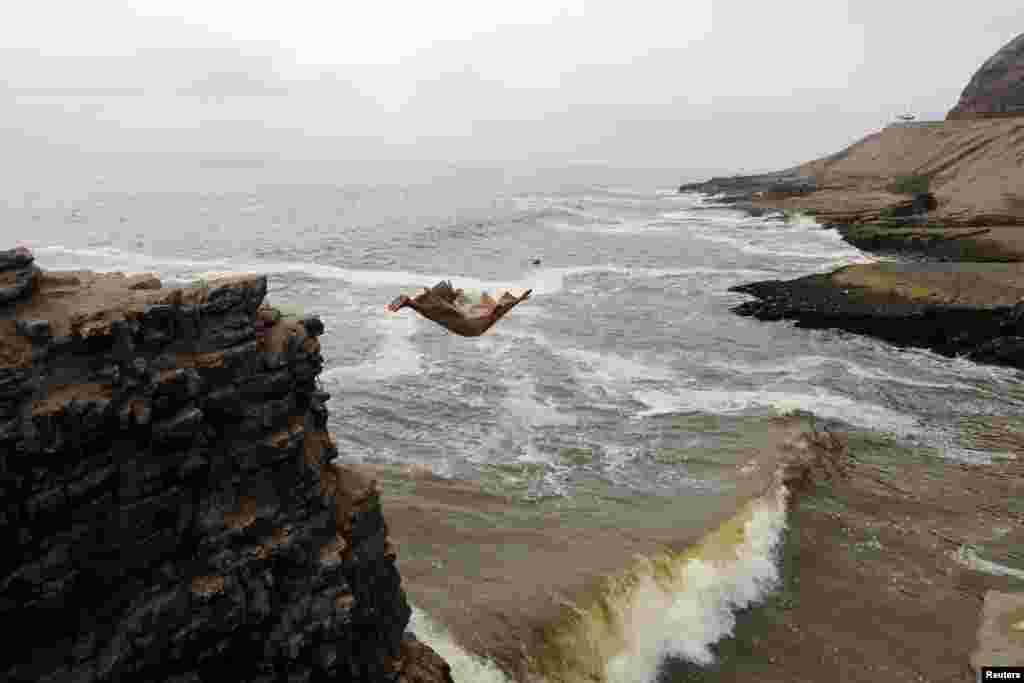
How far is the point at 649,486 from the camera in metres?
20.0

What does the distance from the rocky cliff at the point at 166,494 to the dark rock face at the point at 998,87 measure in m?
115

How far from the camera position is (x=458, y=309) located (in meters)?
11.5

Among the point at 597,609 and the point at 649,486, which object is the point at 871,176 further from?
the point at 597,609

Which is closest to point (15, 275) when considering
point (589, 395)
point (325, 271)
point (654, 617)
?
point (654, 617)

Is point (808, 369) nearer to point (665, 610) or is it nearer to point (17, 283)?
point (665, 610)

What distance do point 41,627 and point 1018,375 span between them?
1436 inches

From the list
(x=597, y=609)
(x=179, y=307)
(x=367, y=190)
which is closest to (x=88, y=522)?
(x=179, y=307)

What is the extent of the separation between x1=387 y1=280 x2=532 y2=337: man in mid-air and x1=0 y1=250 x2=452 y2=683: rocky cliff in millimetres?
1918

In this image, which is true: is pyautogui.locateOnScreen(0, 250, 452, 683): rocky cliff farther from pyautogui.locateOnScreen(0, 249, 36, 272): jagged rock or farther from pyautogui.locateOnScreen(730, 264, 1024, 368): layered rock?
pyautogui.locateOnScreen(730, 264, 1024, 368): layered rock

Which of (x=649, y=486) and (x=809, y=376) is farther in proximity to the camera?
(x=809, y=376)

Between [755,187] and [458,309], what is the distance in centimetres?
12250

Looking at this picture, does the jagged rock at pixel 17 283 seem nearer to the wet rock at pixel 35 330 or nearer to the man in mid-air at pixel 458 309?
the wet rock at pixel 35 330

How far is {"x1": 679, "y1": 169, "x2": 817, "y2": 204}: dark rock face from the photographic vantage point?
103231 millimetres

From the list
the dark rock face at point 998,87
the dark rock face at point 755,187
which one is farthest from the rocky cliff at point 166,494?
the dark rock face at point 998,87
